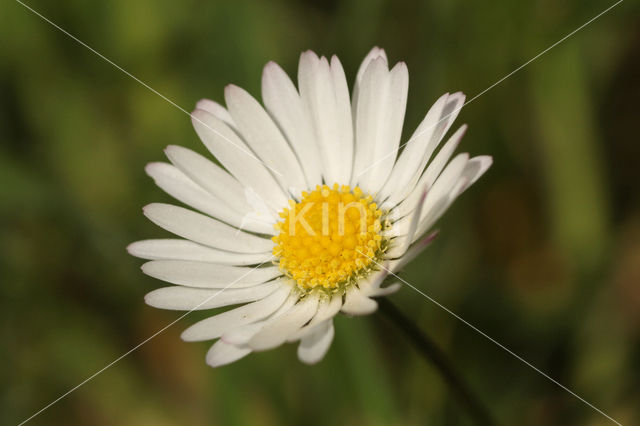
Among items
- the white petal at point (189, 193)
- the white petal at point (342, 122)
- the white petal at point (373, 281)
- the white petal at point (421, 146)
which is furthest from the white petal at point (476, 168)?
the white petal at point (189, 193)

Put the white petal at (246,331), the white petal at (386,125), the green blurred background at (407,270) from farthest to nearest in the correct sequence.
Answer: the green blurred background at (407,270) < the white petal at (386,125) < the white petal at (246,331)

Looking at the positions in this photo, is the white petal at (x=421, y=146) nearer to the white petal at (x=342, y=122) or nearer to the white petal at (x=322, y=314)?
the white petal at (x=342, y=122)

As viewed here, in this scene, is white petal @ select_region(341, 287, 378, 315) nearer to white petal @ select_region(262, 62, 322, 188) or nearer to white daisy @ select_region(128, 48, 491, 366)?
white daisy @ select_region(128, 48, 491, 366)

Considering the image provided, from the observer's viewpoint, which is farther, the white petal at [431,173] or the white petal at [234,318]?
the white petal at [234,318]

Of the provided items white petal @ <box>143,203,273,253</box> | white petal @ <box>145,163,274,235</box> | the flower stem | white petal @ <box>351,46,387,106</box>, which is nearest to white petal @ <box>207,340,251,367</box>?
the flower stem

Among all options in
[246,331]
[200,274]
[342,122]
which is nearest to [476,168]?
[342,122]

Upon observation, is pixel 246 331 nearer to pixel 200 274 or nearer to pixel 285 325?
pixel 285 325

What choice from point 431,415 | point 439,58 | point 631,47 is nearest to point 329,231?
point 431,415
